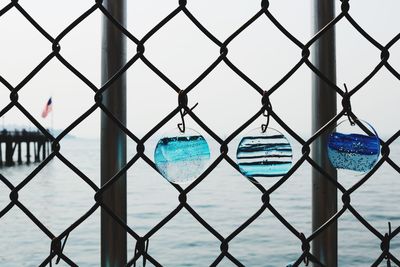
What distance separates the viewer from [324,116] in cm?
117

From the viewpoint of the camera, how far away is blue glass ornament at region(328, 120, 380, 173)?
1.21 m

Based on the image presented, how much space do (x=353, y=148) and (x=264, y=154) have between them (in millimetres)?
212

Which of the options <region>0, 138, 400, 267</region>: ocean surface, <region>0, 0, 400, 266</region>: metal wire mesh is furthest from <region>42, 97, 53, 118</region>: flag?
<region>0, 0, 400, 266</region>: metal wire mesh

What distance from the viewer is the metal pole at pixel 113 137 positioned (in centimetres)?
109

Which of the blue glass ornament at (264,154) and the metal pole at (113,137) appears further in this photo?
the blue glass ornament at (264,154)

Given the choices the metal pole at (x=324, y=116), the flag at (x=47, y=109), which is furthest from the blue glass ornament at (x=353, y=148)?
the flag at (x=47, y=109)

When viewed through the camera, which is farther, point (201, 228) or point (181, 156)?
point (201, 228)

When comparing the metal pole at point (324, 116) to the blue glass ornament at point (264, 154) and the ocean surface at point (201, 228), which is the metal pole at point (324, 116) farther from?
the ocean surface at point (201, 228)

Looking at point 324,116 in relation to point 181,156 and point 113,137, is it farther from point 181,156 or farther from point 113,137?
point 113,137

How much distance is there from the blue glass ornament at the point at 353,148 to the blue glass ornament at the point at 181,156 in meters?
0.28

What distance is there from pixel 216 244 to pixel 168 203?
12.0 metres

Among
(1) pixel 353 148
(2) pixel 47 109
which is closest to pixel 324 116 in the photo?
(1) pixel 353 148

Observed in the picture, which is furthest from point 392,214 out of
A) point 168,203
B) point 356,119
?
point 356,119

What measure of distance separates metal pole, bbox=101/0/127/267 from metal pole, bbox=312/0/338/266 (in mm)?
418
